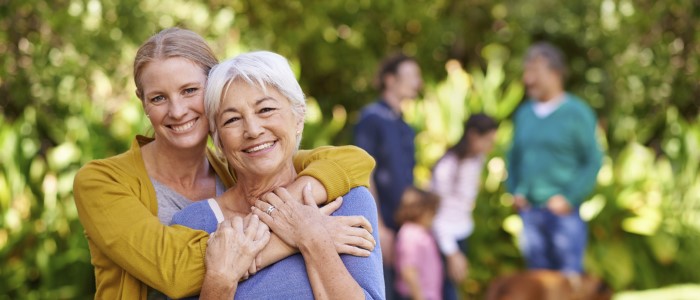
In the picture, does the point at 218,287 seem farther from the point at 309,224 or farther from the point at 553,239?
the point at 553,239

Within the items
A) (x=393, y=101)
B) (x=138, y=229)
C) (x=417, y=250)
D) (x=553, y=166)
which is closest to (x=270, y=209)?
(x=138, y=229)

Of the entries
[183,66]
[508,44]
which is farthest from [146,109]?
[508,44]

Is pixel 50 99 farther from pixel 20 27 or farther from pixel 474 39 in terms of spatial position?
pixel 474 39

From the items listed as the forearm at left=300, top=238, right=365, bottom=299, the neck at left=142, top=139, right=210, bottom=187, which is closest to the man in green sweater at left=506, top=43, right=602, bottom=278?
the neck at left=142, top=139, right=210, bottom=187

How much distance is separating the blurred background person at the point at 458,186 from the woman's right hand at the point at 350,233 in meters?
3.75

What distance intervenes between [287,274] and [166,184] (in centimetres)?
47

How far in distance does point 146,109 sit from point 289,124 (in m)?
0.41

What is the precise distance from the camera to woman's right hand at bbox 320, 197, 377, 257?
87.6 inches

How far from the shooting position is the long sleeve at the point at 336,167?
2350mm

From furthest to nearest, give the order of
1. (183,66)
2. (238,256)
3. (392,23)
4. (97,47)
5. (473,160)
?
1. (392,23)
2. (97,47)
3. (473,160)
4. (183,66)
5. (238,256)

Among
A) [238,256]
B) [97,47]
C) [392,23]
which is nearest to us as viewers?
[238,256]

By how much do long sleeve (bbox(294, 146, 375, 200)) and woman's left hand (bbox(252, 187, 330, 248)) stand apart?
7 centimetres

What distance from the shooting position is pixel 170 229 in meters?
2.23

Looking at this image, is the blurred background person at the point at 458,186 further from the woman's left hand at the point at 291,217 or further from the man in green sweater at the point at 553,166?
the woman's left hand at the point at 291,217
